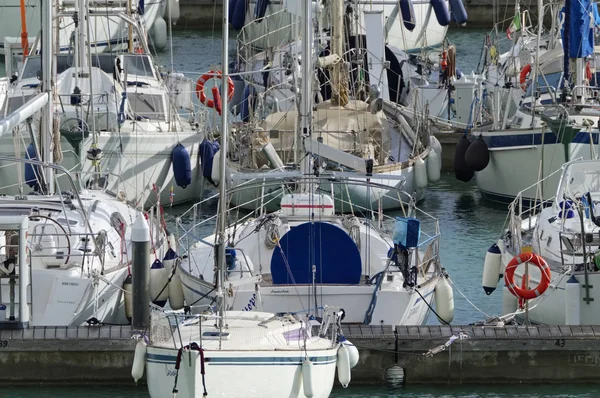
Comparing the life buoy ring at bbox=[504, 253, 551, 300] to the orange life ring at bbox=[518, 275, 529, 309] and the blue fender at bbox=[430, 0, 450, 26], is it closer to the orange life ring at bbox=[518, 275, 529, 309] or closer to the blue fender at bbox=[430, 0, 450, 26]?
the orange life ring at bbox=[518, 275, 529, 309]

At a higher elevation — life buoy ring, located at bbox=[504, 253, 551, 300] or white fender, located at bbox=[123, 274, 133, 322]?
life buoy ring, located at bbox=[504, 253, 551, 300]

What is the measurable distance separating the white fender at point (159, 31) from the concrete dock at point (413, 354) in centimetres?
3116

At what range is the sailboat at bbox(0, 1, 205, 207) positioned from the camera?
31.5m

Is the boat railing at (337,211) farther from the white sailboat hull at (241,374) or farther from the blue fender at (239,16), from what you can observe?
the blue fender at (239,16)

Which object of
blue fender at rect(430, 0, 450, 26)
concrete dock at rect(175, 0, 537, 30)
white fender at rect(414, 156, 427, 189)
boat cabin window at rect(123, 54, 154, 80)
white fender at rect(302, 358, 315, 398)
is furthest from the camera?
concrete dock at rect(175, 0, 537, 30)

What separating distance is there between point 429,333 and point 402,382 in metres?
0.68

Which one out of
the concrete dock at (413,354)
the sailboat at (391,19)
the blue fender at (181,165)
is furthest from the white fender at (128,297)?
the sailboat at (391,19)

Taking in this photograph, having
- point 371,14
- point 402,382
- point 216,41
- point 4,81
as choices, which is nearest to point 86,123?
point 4,81

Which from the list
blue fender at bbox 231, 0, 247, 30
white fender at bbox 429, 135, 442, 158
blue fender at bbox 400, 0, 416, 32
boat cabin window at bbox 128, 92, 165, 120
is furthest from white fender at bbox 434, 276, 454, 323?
blue fender at bbox 400, 0, 416, 32

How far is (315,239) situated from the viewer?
896 inches

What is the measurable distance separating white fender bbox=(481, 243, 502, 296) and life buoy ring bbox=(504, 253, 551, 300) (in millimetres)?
1064

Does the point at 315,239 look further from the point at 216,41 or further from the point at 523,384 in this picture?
the point at 216,41

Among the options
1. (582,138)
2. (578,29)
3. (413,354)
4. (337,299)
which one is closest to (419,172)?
(582,138)

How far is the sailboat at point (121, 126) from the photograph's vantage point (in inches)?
1238
